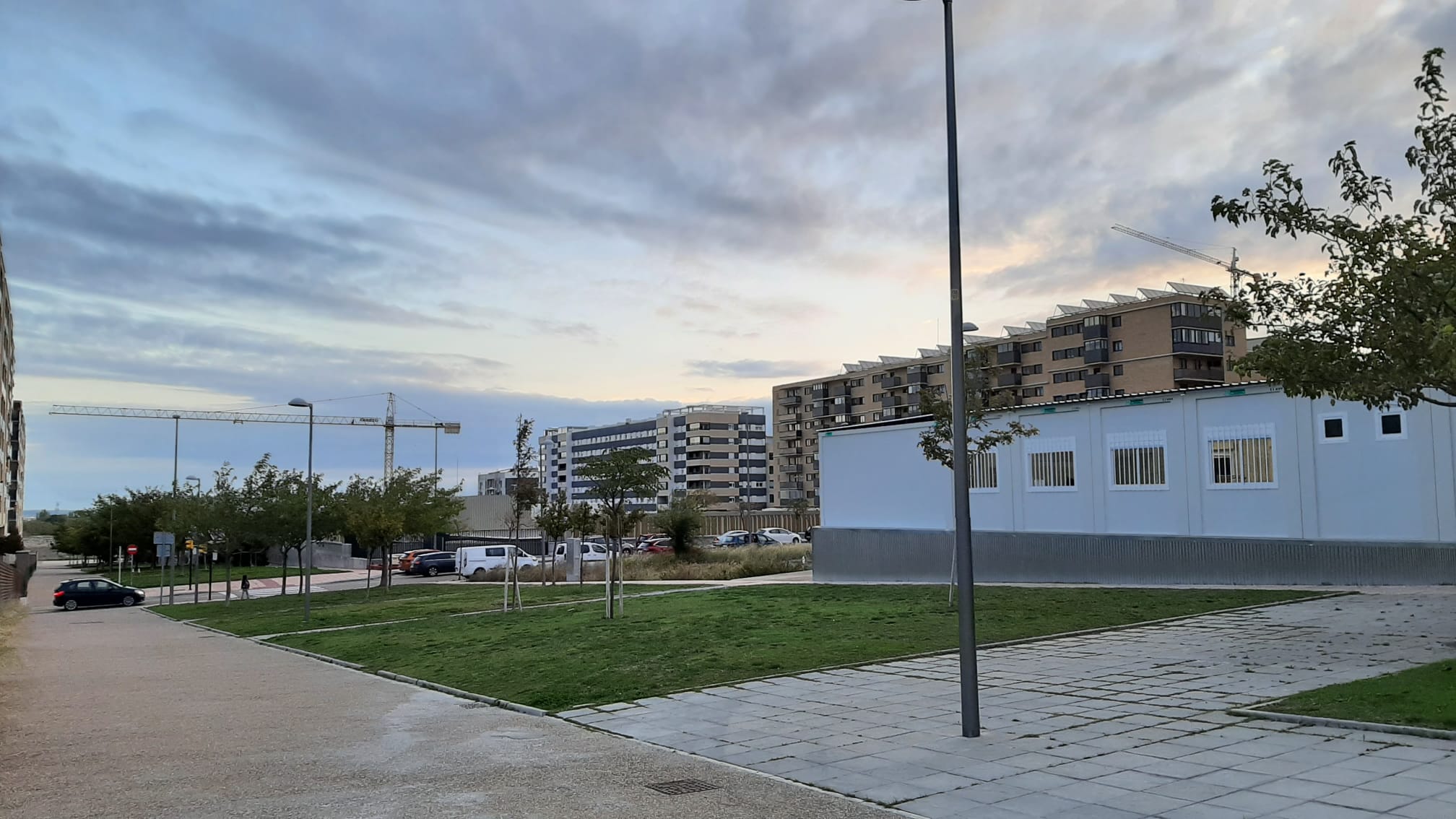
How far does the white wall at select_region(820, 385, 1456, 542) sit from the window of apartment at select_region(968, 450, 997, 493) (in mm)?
206

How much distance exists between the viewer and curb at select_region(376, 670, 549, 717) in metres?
12.5

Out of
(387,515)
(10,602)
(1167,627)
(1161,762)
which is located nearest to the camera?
(1161,762)

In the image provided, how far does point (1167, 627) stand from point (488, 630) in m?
13.3

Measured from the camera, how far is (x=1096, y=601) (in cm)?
2203

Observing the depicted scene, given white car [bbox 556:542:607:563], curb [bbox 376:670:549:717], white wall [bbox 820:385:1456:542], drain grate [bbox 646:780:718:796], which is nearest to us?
drain grate [bbox 646:780:718:796]

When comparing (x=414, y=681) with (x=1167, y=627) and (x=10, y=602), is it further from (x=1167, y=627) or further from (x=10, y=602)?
(x=10, y=602)

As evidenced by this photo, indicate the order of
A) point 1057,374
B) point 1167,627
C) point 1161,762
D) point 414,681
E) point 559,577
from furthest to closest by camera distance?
1. point 1057,374
2. point 559,577
3. point 1167,627
4. point 414,681
5. point 1161,762

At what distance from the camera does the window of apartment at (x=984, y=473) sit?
3188cm

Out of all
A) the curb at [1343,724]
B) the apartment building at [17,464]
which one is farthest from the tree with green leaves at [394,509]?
the apartment building at [17,464]

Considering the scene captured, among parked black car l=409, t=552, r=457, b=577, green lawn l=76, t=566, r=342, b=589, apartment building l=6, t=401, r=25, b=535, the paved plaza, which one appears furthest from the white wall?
apartment building l=6, t=401, r=25, b=535

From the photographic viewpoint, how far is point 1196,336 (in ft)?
267

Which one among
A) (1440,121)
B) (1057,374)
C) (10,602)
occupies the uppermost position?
(1057,374)

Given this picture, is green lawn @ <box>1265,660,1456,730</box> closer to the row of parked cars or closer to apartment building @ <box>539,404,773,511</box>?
the row of parked cars

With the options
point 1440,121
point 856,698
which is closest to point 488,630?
point 856,698
